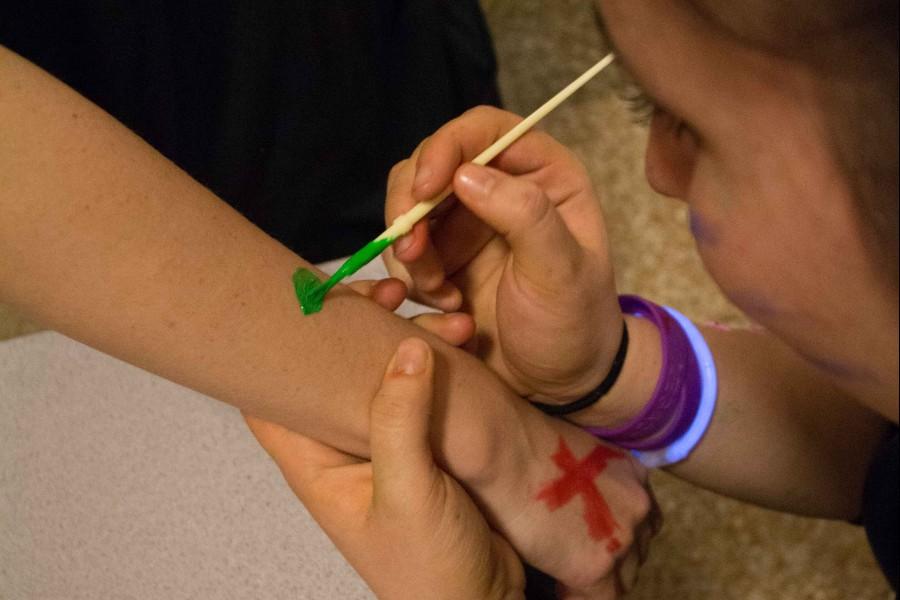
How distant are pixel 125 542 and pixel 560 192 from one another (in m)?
0.45

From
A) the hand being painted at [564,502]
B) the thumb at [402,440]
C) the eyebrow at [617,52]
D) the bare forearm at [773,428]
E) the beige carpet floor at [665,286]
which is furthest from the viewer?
the beige carpet floor at [665,286]

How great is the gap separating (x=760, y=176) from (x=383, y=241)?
28 cm

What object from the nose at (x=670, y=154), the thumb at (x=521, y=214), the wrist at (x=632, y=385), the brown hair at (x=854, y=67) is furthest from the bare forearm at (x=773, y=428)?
the brown hair at (x=854, y=67)

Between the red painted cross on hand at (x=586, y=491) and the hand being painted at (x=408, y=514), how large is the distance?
8 centimetres

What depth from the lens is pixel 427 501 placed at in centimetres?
53

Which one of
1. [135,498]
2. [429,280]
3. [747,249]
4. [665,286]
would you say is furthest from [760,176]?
[665,286]

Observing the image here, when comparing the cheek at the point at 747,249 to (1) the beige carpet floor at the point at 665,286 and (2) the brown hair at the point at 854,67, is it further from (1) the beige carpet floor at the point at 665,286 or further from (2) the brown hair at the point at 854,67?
(1) the beige carpet floor at the point at 665,286

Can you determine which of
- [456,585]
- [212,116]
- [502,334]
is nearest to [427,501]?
[456,585]

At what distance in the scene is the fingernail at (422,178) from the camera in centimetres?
59

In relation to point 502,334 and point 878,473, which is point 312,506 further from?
point 878,473

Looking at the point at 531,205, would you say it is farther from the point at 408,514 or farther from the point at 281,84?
the point at 281,84

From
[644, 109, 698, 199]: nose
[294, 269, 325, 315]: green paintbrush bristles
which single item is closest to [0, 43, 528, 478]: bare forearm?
[294, 269, 325, 315]: green paintbrush bristles

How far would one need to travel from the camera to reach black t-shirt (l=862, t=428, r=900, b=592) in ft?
1.99

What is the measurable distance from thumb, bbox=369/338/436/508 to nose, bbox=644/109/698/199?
0.20 metres
